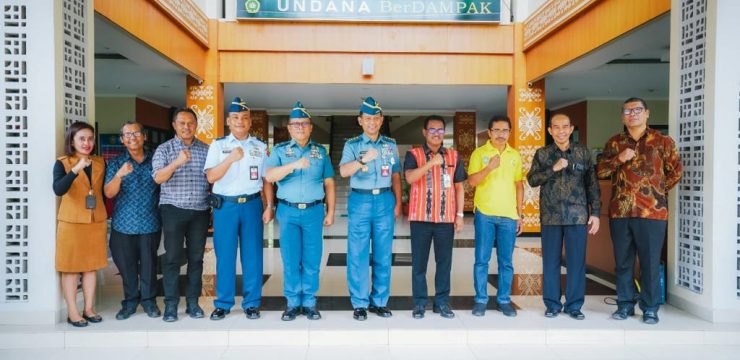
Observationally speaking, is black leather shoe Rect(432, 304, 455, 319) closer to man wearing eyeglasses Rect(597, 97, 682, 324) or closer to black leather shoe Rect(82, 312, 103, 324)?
man wearing eyeglasses Rect(597, 97, 682, 324)

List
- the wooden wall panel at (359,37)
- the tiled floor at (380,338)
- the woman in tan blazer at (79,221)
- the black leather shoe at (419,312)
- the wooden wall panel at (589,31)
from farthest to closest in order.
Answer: the wooden wall panel at (359,37), the wooden wall panel at (589,31), the black leather shoe at (419,312), the woman in tan blazer at (79,221), the tiled floor at (380,338)

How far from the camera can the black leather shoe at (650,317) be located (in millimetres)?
3111

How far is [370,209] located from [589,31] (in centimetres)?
395

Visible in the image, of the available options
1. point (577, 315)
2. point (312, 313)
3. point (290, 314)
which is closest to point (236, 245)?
point (290, 314)

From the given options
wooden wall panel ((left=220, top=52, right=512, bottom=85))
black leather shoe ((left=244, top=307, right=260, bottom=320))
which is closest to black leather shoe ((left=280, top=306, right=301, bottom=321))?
black leather shoe ((left=244, top=307, right=260, bottom=320))

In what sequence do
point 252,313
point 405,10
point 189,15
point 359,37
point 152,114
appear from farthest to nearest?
point 152,114 → point 359,37 → point 405,10 → point 189,15 → point 252,313

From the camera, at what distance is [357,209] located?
3.15 metres

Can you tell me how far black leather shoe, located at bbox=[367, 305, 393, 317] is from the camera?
127 inches

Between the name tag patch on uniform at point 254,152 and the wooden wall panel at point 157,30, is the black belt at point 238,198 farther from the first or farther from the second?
the wooden wall panel at point 157,30

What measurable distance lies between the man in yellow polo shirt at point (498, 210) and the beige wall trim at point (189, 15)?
14.0 feet

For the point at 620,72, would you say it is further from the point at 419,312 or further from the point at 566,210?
the point at 419,312

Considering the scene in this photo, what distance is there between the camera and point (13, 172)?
3.03m

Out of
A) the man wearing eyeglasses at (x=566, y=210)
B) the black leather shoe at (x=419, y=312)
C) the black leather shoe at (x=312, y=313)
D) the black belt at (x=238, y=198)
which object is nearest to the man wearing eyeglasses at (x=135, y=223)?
the black belt at (x=238, y=198)

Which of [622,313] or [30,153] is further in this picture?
[622,313]
